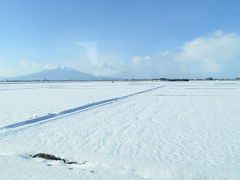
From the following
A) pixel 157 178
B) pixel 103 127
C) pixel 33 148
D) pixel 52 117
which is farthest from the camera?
pixel 52 117

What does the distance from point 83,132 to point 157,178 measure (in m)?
3.97

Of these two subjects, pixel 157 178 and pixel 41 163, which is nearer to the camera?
pixel 157 178

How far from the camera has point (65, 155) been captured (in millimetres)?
5098

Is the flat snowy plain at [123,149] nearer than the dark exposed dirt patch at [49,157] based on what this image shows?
Yes

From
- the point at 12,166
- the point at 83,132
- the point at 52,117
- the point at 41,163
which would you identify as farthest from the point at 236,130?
the point at 52,117

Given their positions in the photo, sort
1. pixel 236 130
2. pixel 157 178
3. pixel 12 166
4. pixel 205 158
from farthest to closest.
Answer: pixel 236 130 → pixel 205 158 → pixel 12 166 → pixel 157 178

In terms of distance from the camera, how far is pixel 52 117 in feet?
33.1

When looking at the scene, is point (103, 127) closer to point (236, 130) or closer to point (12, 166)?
point (12, 166)

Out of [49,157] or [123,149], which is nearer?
[49,157]

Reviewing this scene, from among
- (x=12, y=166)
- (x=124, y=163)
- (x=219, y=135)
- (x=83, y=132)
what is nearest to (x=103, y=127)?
(x=83, y=132)

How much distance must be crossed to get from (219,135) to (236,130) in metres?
1.22

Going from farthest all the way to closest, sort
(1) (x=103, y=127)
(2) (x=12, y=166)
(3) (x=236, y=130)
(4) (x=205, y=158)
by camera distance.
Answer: (1) (x=103, y=127)
(3) (x=236, y=130)
(4) (x=205, y=158)
(2) (x=12, y=166)

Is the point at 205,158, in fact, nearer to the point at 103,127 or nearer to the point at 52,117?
the point at 103,127

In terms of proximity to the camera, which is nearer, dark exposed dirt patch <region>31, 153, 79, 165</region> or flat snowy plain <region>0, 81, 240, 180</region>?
flat snowy plain <region>0, 81, 240, 180</region>
